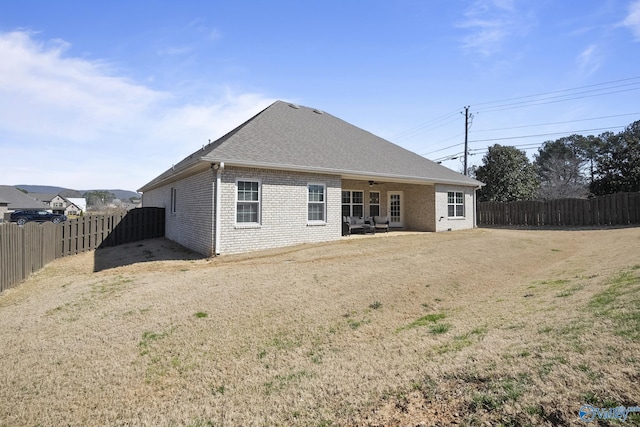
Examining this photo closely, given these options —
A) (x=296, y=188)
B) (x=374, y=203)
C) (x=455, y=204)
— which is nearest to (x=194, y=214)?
(x=296, y=188)

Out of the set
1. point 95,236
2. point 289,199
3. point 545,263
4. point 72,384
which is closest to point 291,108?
point 289,199

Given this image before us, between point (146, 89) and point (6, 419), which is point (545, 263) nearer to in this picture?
point (6, 419)

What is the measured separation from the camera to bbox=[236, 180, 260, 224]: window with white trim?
12281 mm

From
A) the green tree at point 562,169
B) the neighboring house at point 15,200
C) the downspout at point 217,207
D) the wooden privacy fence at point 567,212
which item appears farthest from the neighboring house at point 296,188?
the neighboring house at point 15,200

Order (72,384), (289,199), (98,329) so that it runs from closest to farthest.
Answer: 1. (72,384)
2. (98,329)
3. (289,199)

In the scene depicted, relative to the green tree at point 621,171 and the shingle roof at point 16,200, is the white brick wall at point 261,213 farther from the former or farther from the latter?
the shingle roof at point 16,200

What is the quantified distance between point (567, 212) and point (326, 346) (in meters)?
22.9

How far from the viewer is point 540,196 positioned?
38000mm

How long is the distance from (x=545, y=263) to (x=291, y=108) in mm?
14481

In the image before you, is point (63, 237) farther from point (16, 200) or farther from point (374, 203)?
point (16, 200)

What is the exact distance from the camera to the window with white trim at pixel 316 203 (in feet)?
46.8

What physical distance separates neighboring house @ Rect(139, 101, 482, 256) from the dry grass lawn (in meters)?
3.39

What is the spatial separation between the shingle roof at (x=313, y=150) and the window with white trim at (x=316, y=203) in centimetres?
81

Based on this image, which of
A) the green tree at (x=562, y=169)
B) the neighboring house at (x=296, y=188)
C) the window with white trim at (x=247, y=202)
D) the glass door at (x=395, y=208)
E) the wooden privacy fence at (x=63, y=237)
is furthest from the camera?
the green tree at (x=562, y=169)
